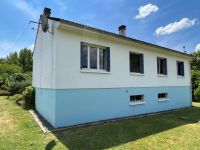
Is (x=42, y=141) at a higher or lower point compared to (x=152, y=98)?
lower

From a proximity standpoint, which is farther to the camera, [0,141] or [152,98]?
[152,98]

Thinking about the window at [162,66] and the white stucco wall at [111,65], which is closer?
the white stucco wall at [111,65]

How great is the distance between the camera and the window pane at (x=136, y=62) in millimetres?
12622

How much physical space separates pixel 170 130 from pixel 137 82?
453 cm

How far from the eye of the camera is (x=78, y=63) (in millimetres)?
9133

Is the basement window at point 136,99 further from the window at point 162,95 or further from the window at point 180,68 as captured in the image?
the window at point 180,68

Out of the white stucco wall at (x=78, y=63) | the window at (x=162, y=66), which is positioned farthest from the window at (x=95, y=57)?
the window at (x=162, y=66)

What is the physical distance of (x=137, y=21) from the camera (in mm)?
16984

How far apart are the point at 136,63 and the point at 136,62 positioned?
0.08 m

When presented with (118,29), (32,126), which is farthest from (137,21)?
(32,126)

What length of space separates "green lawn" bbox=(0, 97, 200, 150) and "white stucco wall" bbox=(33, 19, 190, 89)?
7.54 ft

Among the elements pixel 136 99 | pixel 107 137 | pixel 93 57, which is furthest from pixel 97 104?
pixel 136 99

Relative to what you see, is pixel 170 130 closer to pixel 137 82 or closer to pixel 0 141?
pixel 137 82

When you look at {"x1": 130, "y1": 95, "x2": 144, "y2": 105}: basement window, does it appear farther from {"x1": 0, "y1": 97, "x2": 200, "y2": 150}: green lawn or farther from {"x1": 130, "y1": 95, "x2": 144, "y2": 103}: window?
{"x1": 0, "y1": 97, "x2": 200, "y2": 150}: green lawn
